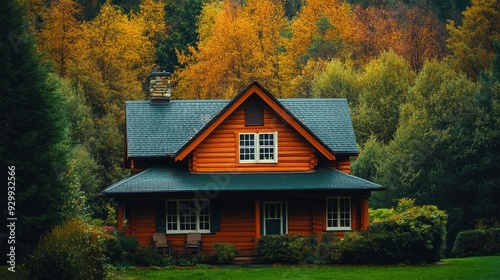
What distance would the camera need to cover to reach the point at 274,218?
4397 centimetres

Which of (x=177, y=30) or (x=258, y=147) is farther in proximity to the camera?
(x=177, y=30)

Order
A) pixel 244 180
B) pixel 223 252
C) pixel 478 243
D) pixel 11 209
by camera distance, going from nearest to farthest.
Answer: pixel 11 209 → pixel 223 252 → pixel 244 180 → pixel 478 243

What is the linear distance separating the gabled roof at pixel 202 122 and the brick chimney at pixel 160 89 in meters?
0.38

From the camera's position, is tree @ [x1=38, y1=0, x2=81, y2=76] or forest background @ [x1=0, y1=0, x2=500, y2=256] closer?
forest background @ [x1=0, y1=0, x2=500, y2=256]

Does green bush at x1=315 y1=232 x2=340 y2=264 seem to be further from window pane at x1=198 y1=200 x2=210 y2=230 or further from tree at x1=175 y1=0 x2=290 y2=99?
tree at x1=175 y1=0 x2=290 y2=99

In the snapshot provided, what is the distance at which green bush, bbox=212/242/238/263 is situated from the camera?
4097 centimetres

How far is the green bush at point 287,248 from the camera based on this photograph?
40594mm

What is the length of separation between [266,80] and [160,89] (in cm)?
3237

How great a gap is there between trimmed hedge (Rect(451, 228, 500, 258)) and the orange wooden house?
5850 mm

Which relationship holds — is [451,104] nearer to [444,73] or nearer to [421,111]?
[421,111]

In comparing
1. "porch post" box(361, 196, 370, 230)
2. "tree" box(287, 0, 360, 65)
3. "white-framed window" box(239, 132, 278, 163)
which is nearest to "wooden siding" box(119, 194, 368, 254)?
"porch post" box(361, 196, 370, 230)

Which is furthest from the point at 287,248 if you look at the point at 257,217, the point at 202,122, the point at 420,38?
the point at 420,38

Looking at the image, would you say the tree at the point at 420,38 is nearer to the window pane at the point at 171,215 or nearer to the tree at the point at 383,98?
the tree at the point at 383,98

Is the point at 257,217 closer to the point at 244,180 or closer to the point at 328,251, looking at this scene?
the point at 244,180
